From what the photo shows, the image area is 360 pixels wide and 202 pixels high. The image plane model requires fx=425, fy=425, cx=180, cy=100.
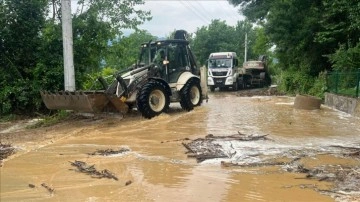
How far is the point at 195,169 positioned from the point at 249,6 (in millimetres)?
24269

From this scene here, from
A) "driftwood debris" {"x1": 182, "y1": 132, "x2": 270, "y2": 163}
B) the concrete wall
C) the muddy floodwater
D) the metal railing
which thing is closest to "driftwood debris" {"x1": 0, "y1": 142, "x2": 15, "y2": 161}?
the muddy floodwater

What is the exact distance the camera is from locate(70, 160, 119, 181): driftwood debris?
653cm

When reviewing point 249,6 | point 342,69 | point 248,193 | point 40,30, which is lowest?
point 248,193

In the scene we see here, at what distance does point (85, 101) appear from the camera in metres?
11.5

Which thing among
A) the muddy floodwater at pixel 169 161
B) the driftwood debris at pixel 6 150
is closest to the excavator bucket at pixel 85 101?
the muddy floodwater at pixel 169 161

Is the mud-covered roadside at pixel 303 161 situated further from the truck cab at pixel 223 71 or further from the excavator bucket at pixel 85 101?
the truck cab at pixel 223 71

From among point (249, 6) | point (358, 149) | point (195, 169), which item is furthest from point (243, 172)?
point (249, 6)

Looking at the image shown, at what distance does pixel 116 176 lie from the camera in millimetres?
6562

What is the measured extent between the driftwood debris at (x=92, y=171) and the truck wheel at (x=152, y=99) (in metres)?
5.49

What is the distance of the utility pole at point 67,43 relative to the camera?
48.2ft

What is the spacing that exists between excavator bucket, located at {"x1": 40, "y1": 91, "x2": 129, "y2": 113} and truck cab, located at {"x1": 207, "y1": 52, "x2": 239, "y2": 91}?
1707cm

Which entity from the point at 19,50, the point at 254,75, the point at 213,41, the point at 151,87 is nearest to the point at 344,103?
the point at 151,87

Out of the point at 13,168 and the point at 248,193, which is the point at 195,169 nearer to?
the point at 248,193

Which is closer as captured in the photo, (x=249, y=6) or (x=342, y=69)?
(x=342, y=69)
